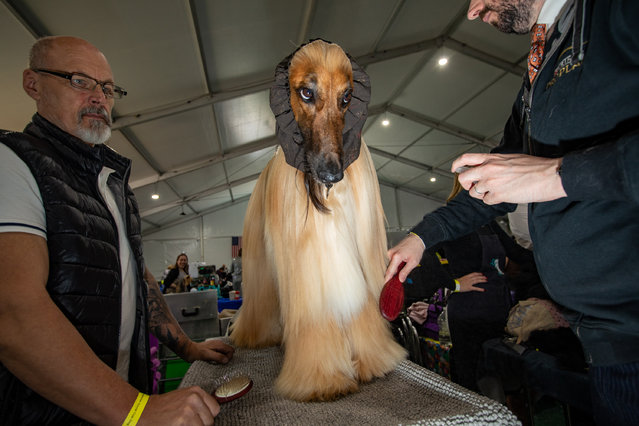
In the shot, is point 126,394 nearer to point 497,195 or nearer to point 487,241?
point 497,195

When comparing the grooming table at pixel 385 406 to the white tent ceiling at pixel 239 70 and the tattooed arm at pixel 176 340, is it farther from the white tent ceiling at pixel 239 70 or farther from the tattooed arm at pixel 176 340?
the white tent ceiling at pixel 239 70

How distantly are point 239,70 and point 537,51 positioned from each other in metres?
5.68

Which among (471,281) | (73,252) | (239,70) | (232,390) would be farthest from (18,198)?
(239,70)

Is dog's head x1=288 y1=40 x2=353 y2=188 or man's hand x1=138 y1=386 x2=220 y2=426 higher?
dog's head x1=288 y1=40 x2=353 y2=188

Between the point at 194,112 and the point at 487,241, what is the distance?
235 inches

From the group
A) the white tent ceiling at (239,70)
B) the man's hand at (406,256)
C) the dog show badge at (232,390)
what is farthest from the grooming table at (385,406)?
the white tent ceiling at (239,70)

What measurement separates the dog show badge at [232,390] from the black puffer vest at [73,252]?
1.11 ft

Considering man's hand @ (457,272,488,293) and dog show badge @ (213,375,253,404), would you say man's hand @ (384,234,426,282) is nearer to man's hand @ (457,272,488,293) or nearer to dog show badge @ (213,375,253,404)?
dog show badge @ (213,375,253,404)

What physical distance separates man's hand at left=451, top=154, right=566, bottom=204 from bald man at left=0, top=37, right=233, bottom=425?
76 centimetres

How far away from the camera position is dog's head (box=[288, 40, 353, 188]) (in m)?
0.97

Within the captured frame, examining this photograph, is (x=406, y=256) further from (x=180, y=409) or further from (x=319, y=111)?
(x=180, y=409)

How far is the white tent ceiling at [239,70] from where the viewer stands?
3797 mm

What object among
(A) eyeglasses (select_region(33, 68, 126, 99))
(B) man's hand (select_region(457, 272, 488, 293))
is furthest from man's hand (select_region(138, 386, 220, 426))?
(B) man's hand (select_region(457, 272, 488, 293))

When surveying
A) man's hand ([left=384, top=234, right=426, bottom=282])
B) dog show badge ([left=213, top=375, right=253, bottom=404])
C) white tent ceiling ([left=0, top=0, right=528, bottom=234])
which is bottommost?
dog show badge ([left=213, top=375, right=253, bottom=404])
